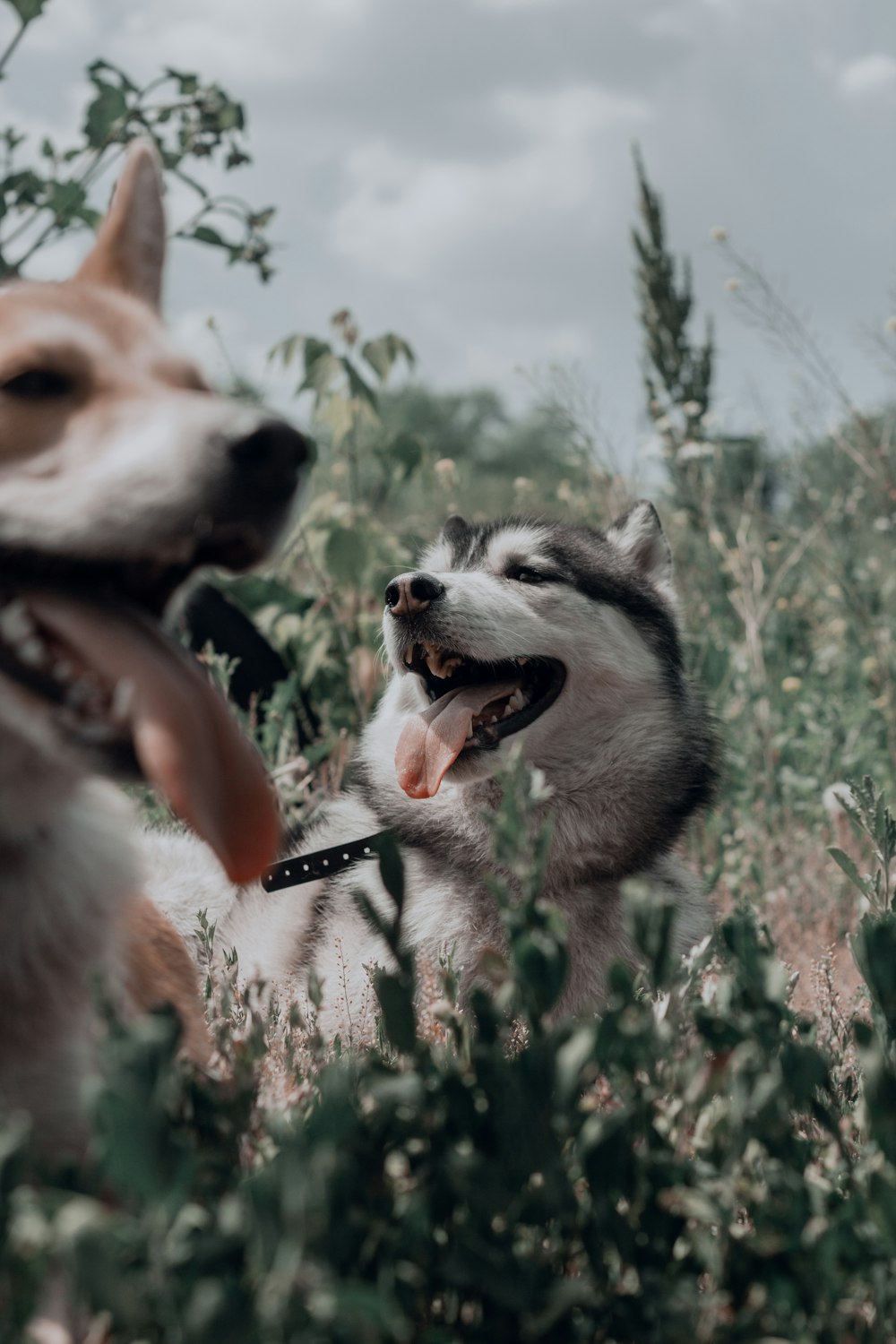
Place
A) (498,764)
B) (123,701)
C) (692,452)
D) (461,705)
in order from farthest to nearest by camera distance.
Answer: (692,452)
(461,705)
(498,764)
(123,701)

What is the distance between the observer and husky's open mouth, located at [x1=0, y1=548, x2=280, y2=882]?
1236 millimetres

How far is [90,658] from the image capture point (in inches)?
50.2

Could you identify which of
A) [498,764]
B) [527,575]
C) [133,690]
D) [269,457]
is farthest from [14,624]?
[527,575]

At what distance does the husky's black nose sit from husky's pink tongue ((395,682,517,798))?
30cm

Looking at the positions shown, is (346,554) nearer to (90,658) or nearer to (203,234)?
(203,234)

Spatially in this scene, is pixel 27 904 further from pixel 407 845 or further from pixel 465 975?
pixel 407 845

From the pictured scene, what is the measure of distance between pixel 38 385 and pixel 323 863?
6.51 feet

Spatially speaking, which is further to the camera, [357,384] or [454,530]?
[357,384]

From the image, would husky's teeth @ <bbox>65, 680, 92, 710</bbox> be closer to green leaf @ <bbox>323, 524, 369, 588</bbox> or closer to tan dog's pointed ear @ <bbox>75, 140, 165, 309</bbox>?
tan dog's pointed ear @ <bbox>75, 140, 165, 309</bbox>

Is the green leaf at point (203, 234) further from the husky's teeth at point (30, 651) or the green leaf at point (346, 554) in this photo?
the husky's teeth at point (30, 651)

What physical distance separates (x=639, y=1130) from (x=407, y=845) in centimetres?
208

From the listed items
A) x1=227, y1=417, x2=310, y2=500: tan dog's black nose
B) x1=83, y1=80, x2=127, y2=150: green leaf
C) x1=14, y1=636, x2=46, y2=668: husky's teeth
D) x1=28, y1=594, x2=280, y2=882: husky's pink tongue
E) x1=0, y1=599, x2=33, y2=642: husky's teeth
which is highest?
x1=83, y1=80, x2=127, y2=150: green leaf

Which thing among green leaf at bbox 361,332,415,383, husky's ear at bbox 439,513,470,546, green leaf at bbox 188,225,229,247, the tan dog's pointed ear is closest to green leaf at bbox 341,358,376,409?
green leaf at bbox 361,332,415,383

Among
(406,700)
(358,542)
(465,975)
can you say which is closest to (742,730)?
(358,542)
